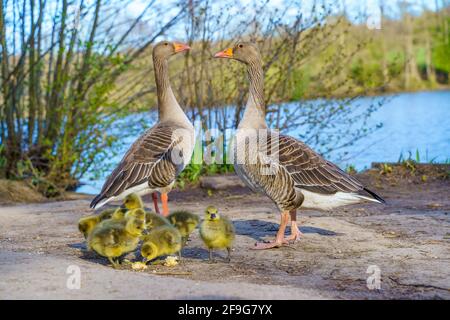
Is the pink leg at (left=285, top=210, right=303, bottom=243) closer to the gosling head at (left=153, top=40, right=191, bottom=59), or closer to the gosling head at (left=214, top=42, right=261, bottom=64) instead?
the gosling head at (left=214, top=42, right=261, bottom=64)

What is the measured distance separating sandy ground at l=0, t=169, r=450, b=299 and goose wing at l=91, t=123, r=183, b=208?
0.77m

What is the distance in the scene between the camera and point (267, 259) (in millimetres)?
5887

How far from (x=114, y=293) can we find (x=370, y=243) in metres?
3.12

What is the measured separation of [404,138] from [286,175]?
34.4ft

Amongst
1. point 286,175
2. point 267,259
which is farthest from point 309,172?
point 267,259

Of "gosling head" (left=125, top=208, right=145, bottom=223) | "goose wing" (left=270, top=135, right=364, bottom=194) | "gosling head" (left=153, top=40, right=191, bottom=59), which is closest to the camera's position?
"gosling head" (left=125, top=208, right=145, bottom=223)

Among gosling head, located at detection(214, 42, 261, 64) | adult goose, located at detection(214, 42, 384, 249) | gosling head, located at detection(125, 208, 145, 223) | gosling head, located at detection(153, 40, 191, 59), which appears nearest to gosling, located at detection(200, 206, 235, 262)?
gosling head, located at detection(125, 208, 145, 223)

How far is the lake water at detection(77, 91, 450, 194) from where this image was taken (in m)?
13.9

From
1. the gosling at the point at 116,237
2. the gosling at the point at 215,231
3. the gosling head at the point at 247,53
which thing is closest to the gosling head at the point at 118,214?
the gosling at the point at 116,237

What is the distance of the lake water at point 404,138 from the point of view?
13875mm

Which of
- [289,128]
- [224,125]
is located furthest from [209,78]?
[289,128]

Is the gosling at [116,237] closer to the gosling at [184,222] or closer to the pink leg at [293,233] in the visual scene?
the gosling at [184,222]

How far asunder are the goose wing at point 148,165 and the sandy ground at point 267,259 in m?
0.77
